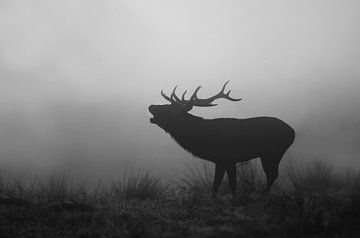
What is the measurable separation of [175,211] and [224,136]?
10.5 ft

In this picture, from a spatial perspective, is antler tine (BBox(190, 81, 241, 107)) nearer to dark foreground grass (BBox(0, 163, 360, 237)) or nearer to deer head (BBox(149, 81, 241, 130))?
deer head (BBox(149, 81, 241, 130))

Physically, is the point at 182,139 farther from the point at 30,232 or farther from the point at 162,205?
the point at 30,232

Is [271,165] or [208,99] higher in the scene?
[208,99]

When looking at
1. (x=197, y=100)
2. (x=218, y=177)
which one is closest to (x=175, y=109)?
(x=197, y=100)

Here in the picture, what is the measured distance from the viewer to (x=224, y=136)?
460 inches

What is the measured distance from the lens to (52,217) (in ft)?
26.9

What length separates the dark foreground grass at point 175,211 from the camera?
22.6ft

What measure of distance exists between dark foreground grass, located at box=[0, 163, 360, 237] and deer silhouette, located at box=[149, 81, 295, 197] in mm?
571

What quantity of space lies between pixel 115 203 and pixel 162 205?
3.23ft

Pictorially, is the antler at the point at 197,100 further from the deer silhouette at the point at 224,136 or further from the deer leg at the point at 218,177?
the deer leg at the point at 218,177

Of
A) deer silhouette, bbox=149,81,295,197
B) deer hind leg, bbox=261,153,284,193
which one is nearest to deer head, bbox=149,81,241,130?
deer silhouette, bbox=149,81,295,197

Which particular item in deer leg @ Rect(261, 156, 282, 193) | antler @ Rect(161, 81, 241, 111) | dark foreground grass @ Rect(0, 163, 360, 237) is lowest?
dark foreground grass @ Rect(0, 163, 360, 237)

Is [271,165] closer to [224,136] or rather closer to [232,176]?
[232,176]

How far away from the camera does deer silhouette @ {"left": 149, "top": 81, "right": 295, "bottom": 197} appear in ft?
37.7
